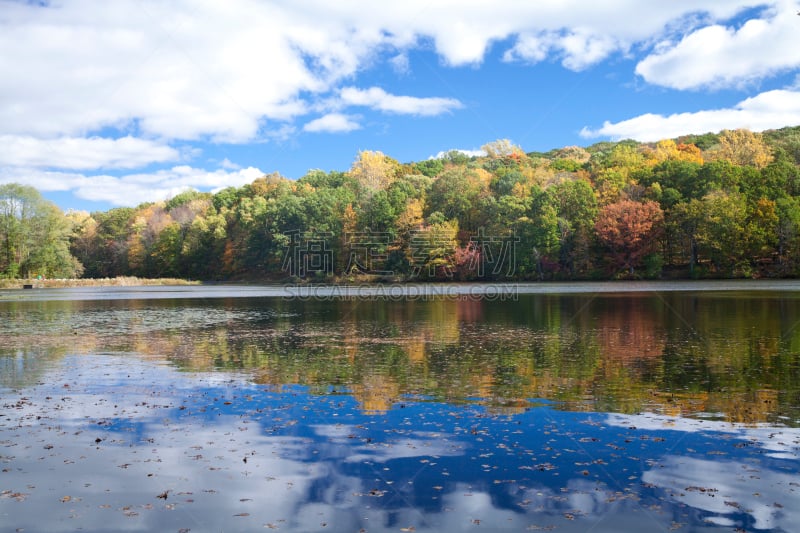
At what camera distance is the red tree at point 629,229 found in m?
86.6

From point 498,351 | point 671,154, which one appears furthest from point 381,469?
point 671,154

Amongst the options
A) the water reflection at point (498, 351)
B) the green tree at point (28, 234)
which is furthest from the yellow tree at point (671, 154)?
the green tree at point (28, 234)

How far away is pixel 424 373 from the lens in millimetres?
16219

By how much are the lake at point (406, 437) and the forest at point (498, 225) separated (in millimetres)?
68184

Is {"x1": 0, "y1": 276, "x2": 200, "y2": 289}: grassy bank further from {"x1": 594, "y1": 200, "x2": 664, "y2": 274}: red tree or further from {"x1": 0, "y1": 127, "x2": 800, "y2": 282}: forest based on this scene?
{"x1": 594, "y1": 200, "x2": 664, "y2": 274}: red tree

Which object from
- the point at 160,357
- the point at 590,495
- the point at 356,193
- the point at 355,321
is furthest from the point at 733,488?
the point at 356,193

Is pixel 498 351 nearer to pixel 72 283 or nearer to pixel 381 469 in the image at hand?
pixel 381 469

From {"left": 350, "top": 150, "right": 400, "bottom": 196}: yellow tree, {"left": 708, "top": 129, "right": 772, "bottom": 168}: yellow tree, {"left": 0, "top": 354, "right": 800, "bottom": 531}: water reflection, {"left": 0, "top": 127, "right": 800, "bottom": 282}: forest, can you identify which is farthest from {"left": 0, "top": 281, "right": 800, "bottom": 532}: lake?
{"left": 350, "top": 150, "right": 400, "bottom": 196}: yellow tree

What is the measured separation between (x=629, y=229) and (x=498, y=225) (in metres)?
18.4

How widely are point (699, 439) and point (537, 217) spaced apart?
84966mm

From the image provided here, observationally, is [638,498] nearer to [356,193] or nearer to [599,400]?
[599,400]

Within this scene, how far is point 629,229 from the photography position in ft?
283

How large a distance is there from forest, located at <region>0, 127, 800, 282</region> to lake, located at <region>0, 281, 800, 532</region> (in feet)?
224

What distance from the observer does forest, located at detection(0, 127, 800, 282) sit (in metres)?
83.2
